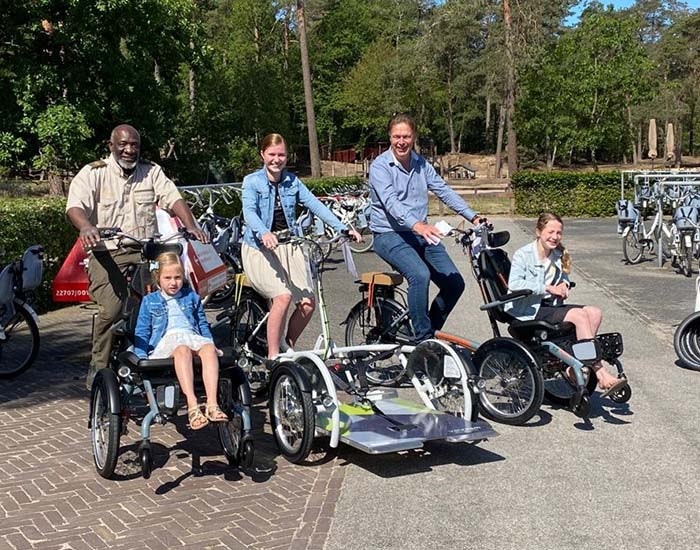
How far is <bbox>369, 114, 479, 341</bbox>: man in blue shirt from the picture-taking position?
6141mm

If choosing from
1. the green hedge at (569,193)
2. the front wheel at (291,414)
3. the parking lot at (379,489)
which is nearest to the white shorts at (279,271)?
the parking lot at (379,489)

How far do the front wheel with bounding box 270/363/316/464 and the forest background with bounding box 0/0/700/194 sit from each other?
1458 centimetres

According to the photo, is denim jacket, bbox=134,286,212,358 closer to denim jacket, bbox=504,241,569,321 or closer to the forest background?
denim jacket, bbox=504,241,569,321

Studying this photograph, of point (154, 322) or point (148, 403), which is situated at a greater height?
point (154, 322)

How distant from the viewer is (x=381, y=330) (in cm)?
681

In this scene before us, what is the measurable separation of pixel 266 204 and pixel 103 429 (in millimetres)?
2024

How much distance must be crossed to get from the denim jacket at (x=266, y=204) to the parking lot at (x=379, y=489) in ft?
4.26

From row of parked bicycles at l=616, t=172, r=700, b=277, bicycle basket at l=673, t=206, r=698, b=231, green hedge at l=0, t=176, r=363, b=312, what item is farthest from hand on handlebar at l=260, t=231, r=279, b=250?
bicycle basket at l=673, t=206, r=698, b=231

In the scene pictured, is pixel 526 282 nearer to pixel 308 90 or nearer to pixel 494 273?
pixel 494 273

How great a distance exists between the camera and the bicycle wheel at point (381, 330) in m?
6.22

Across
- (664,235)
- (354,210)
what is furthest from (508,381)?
(354,210)

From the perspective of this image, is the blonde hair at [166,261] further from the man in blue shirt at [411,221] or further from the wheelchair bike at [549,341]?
the wheelchair bike at [549,341]

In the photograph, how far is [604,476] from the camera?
476 centimetres

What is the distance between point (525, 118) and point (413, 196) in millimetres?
34425
